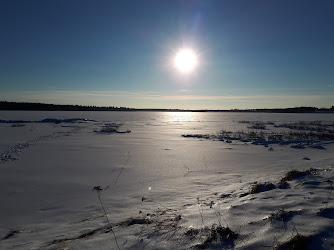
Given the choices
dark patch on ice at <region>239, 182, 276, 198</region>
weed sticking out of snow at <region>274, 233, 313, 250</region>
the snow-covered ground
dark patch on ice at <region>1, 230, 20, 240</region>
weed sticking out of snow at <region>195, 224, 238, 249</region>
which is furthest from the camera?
dark patch on ice at <region>239, 182, 276, 198</region>

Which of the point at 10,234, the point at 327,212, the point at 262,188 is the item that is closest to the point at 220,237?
the point at 327,212

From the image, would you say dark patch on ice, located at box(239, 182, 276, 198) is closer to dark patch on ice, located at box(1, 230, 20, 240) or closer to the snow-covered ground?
the snow-covered ground

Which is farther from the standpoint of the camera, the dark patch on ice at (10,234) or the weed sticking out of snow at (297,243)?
the dark patch on ice at (10,234)

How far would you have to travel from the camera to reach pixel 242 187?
4.81 m

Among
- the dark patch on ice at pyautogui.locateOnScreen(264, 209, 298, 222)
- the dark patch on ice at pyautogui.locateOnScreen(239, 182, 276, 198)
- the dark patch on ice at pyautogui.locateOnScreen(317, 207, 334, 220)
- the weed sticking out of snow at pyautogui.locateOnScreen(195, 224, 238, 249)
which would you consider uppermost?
the dark patch on ice at pyautogui.locateOnScreen(317, 207, 334, 220)

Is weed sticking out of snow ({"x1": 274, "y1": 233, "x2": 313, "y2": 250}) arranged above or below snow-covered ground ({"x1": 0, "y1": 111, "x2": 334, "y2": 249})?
above

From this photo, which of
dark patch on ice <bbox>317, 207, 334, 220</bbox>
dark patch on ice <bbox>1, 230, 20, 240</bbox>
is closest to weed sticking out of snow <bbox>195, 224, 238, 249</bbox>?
dark patch on ice <bbox>317, 207, 334, 220</bbox>

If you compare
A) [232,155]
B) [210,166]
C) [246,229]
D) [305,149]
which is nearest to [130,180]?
[210,166]

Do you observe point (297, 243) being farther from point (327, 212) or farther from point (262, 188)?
point (262, 188)

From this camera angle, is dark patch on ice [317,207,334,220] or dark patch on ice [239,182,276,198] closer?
dark patch on ice [317,207,334,220]

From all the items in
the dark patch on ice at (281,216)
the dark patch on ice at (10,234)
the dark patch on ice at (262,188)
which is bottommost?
the dark patch on ice at (10,234)

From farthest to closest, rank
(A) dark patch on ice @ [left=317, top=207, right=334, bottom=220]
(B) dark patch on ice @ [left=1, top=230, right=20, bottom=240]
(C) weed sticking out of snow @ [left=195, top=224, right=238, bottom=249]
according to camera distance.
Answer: (B) dark patch on ice @ [left=1, top=230, right=20, bottom=240], (A) dark patch on ice @ [left=317, top=207, right=334, bottom=220], (C) weed sticking out of snow @ [left=195, top=224, right=238, bottom=249]

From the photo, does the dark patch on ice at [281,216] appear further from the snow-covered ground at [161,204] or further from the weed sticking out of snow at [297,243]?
the weed sticking out of snow at [297,243]

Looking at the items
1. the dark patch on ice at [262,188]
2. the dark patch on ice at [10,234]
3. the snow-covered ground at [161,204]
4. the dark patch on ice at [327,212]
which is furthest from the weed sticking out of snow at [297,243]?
the dark patch on ice at [10,234]
